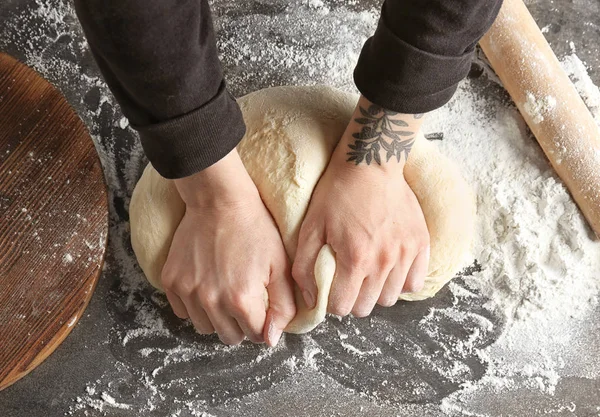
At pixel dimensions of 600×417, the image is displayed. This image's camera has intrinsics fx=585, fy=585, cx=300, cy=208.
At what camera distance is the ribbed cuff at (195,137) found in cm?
69

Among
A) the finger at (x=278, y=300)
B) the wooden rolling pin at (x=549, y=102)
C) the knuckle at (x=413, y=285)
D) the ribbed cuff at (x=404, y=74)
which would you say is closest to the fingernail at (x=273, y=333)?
the finger at (x=278, y=300)

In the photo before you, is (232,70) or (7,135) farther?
(232,70)

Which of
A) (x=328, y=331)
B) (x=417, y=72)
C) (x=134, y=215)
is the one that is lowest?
(x=328, y=331)

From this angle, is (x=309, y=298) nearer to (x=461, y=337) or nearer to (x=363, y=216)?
(x=363, y=216)

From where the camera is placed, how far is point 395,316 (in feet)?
3.53

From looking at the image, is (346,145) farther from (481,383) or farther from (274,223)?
(481,383)

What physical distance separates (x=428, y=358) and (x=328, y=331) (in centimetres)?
19

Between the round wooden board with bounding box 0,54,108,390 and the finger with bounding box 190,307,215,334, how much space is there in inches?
7.2

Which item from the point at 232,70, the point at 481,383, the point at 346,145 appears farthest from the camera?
the point at 232,70

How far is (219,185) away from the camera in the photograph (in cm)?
83

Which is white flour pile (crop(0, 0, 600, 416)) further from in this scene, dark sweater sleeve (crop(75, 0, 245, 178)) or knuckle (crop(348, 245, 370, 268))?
dark sweater sleeve (crop(75, 0, 245, 178))

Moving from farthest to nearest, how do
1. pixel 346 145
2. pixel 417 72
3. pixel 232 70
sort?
pixel 232 70, pixel 346 145, pixel 417 72

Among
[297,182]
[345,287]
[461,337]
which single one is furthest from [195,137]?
[461,337]

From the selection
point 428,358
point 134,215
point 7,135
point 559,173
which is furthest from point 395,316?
point 7,135
